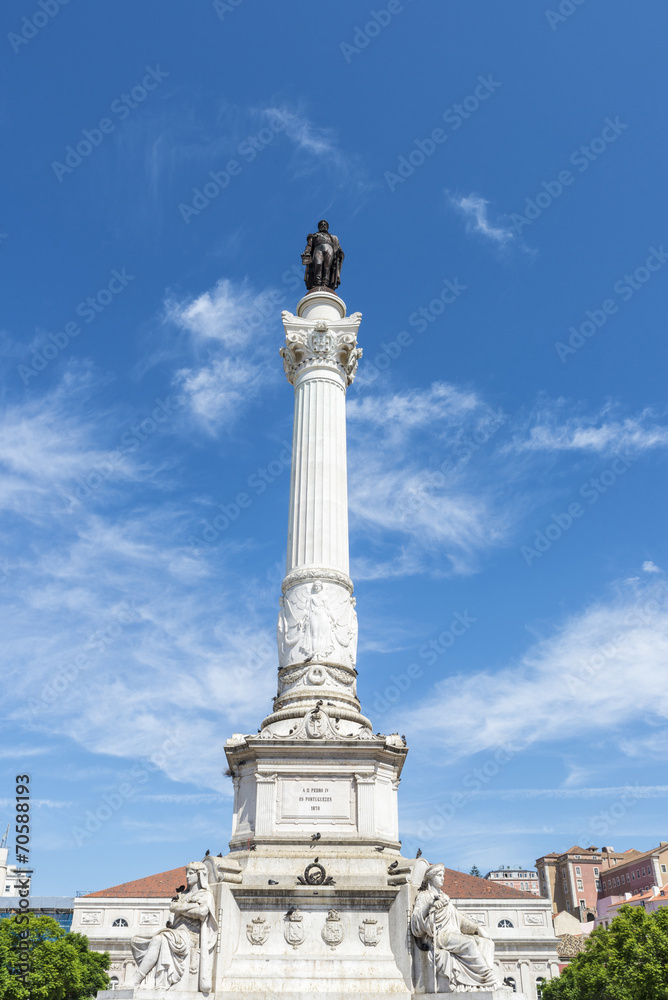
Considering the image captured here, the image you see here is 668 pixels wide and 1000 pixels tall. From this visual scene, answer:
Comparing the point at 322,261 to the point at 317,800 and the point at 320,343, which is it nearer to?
the point at 320,343

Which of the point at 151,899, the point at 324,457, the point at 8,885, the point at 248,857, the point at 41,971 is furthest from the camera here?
the point at 8,885

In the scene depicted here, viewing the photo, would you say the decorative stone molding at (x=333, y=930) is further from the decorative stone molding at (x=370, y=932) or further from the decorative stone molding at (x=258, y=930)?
the decorative stone molding at (x=258, y=930)

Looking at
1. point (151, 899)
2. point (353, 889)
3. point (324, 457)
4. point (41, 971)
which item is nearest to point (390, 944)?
point (353, 889)

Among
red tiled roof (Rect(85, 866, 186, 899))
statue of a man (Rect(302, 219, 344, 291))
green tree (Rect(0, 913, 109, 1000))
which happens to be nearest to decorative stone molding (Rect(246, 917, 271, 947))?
green tree (Rect(0, 913, 109, 1000))

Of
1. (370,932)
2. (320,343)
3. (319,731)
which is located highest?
(320,343)

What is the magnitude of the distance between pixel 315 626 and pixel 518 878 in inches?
5015

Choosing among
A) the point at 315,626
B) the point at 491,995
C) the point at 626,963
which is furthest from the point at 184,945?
the point at 626,963

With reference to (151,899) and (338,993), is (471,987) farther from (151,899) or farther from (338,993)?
(151,899)

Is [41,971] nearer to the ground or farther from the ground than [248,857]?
nearer to the ground

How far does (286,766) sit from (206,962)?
4727 mm

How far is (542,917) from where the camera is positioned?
6319cm

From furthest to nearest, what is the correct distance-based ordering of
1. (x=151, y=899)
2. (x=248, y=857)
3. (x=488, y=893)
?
(x=488, y=893), (x=151, y=899), (x=248, y=857)

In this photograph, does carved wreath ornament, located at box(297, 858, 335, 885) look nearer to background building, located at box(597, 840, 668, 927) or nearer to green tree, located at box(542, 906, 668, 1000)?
green tree, located at box(542, 906, 668, 1000)

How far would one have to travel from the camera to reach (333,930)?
57.0 ft
